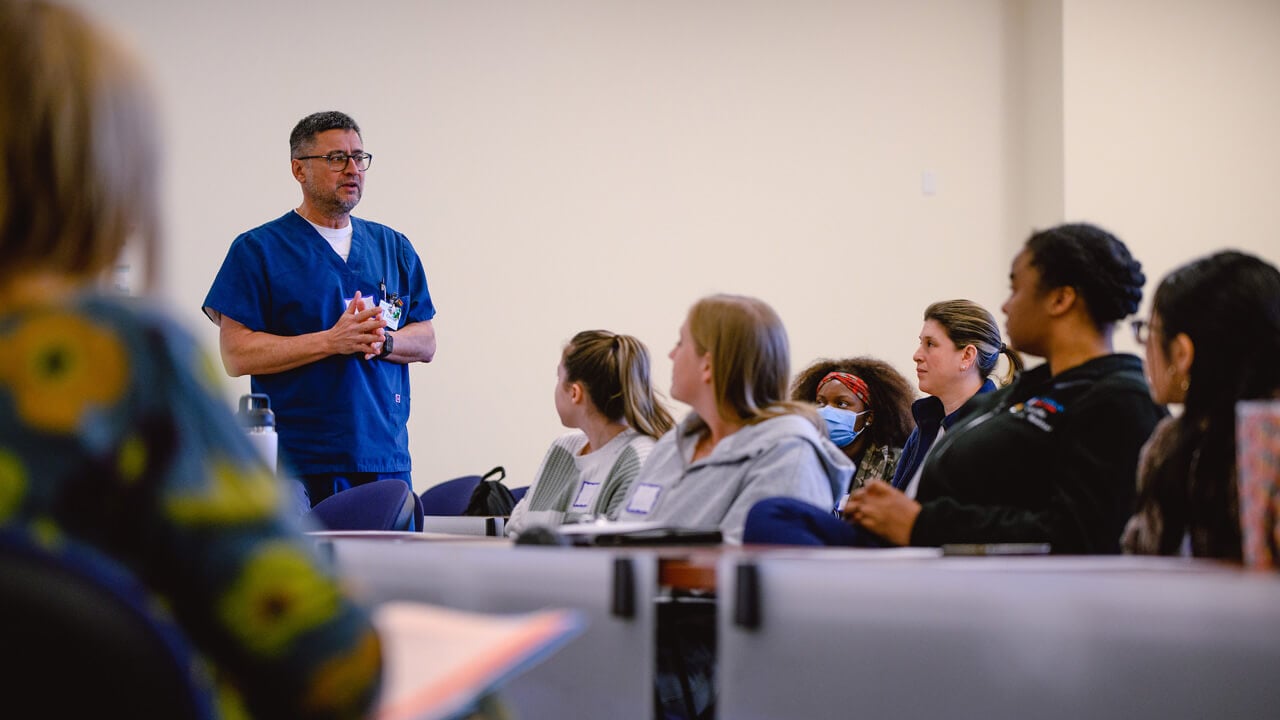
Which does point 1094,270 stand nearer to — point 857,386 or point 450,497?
point 857,386

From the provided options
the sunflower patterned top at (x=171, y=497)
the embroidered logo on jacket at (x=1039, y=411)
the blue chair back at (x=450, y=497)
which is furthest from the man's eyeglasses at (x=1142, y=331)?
the blue chair back at (x=450, y=497)

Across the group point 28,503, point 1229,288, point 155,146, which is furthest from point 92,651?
point 1229,288

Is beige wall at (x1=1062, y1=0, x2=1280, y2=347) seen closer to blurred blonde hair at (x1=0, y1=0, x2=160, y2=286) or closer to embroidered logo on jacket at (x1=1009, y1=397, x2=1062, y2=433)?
embroidered logo on jacket at (x1=1009, y1=397, x2=1062, y2=433)

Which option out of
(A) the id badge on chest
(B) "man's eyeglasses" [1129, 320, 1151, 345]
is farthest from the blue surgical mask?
(B) "man's eyeglasses" [1129, 320, 1151, 345]

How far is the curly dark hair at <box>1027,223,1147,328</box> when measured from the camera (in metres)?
2.21

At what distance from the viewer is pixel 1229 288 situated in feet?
5.42

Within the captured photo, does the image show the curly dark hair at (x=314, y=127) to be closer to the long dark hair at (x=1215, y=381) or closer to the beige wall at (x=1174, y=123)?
the long dark hair at (x=1215, y=381)

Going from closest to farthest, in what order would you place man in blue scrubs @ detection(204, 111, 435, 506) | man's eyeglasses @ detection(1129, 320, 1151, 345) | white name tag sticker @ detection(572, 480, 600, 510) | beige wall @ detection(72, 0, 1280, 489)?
man's eyeglasses @ detection(1129, 320, 1151, 345)
white name tag sticker @ detection(572, 480, 600, 510)
man in blue scrubs @ detection(204, 111, 435, 506)
beige wall @ detection(72, 0, 1280, 489)

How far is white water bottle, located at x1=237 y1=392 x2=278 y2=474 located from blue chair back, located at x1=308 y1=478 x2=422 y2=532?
A: 0.25 meters

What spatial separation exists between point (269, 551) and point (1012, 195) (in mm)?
Result: 6034

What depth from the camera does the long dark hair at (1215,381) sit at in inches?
60.2

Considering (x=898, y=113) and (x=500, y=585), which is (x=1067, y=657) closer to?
(x=500, y=585)

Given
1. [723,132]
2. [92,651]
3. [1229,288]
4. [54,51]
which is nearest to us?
[92,651]

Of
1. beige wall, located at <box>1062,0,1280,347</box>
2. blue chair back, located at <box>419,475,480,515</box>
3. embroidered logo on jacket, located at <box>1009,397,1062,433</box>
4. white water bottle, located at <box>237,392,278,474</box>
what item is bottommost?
blue chair back, located at <box>419,475,480,515</box>
